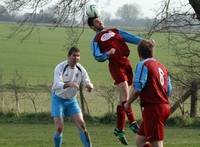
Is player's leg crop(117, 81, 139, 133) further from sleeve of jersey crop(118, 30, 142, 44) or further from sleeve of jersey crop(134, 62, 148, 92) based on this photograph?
sleeve of jersey crop(134, 62, 148, 92)

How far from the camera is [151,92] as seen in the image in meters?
9.05

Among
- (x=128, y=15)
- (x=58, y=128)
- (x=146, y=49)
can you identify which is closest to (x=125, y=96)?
(x=146, y=49)

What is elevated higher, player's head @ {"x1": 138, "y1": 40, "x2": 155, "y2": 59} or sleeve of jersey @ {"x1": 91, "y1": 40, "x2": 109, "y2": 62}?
player's head @ {"x1": 138, "y1": 40, "x2": 155, "y2": 59}

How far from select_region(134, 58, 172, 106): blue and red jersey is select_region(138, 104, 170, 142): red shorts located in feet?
0.25

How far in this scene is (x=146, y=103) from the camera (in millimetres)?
9102

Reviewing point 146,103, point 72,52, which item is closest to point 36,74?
point 72,52

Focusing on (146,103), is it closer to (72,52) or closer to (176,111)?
(72,52)

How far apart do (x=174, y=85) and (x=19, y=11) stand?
10111mm

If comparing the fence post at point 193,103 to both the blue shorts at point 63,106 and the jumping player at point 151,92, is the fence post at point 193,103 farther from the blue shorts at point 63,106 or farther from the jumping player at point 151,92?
the jumping player at point 151,92

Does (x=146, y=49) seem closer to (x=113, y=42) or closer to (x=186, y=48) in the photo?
(x=113, y=42)

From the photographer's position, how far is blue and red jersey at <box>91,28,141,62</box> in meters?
10.3

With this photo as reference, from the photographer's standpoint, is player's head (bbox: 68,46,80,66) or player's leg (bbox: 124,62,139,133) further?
player's head (bbox: 68,46,80,66)

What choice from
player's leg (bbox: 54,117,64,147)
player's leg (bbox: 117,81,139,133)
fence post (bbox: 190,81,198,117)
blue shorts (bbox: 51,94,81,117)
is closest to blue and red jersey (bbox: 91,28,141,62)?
player's leg (bbox: 117,81,139,133)

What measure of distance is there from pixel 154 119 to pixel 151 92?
1.33 ft
